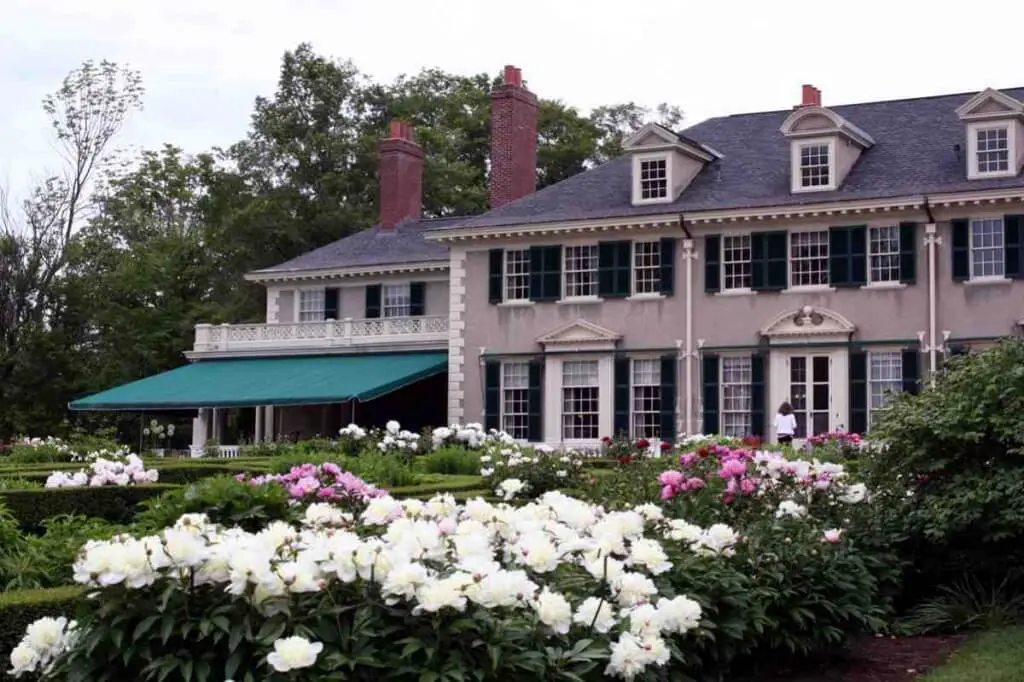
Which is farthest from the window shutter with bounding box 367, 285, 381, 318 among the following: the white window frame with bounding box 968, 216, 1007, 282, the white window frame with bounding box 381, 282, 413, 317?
the white window frame with bounding box 968, 216, 1007, 282

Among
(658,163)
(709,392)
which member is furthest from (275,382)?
(709,392)

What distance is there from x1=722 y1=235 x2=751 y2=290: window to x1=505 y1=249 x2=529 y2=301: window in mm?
4614

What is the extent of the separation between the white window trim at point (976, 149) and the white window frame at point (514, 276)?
380 inches

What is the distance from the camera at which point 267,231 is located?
149 feet

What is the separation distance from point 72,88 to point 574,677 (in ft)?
145

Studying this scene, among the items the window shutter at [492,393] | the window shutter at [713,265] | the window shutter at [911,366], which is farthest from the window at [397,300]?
the window shutter at [911,366]

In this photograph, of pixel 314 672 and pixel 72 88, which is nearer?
pixel 314 672

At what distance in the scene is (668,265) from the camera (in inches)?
1160

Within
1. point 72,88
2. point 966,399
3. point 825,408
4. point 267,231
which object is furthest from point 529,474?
point 72,88

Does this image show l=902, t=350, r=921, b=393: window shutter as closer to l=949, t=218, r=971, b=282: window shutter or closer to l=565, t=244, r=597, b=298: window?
l=949, t=218, r=971, b=282: window shutter

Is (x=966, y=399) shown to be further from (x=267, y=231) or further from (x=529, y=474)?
(x=267, y=231)

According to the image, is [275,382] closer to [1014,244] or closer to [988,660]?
[1014,244]

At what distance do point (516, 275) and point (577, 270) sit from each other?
155 centimetres

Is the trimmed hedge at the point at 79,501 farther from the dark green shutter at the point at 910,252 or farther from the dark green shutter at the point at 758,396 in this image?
the dark green shutter at the point at 910,252
